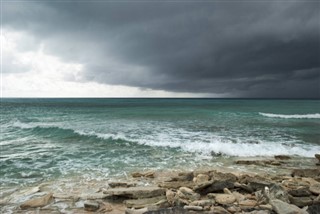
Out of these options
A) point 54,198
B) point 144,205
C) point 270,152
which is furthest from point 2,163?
point 270,152

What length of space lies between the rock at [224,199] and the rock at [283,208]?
3.37 feet

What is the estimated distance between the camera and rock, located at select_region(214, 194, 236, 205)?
6.66 metres

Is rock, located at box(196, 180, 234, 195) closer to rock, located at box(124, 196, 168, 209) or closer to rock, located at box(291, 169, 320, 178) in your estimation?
rock, located at box(124, 196, 168, 209)

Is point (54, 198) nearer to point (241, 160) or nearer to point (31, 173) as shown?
point (31, 173)

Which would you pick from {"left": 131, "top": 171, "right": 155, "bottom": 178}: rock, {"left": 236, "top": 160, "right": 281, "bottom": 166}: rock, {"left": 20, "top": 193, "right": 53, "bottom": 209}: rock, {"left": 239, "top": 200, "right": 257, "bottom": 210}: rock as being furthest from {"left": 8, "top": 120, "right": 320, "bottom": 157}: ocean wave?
{"left": 20, "top": 193, "right": 53, "bottom": 209}: rock

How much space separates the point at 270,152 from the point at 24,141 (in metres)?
18.0

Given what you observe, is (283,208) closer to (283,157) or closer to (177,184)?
(177,184)

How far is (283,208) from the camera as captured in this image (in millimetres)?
5777

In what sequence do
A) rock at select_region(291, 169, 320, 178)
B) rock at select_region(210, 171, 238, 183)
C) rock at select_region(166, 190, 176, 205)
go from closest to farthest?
rock at select_region(166, 190, 176, 205) → rock at select_region(210, 171, 238, 183) → rock at select_region(291, 169, 320, 178)

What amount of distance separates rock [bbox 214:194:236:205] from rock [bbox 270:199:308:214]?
1027 millimetres

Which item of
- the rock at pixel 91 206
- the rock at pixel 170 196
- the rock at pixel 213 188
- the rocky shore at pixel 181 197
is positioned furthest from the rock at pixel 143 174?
the rock at pixel 91 206

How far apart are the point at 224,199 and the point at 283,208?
1.54 metres

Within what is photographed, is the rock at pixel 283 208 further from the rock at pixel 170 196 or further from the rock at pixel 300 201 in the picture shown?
the rock at pixel 170 196

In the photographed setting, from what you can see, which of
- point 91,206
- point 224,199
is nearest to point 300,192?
point 224,199
